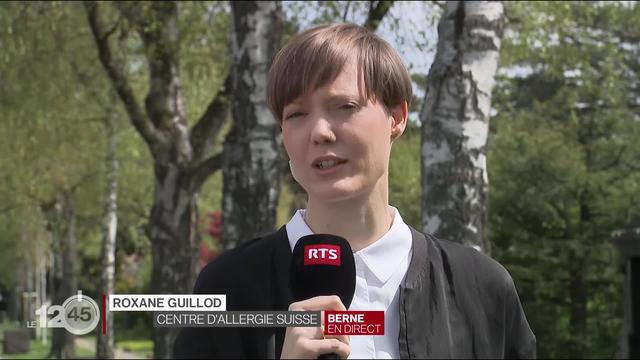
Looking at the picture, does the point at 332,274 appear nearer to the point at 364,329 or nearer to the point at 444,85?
the point at 364,329

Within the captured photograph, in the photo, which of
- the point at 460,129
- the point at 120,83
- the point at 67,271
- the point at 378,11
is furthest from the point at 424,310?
the point at 67,271

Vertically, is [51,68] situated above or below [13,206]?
above

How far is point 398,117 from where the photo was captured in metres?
2.21

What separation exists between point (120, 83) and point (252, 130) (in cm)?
618

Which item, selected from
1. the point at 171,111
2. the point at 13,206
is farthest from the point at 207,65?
the point at 13,206

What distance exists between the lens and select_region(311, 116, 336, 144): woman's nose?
2.02 meters

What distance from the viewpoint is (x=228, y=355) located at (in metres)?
2.06

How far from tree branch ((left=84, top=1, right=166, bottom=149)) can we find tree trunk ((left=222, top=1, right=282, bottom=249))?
5.22m

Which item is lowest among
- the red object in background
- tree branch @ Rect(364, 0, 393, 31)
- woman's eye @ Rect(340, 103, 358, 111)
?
the red object in background

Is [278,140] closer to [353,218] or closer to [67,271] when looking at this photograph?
[353,218]

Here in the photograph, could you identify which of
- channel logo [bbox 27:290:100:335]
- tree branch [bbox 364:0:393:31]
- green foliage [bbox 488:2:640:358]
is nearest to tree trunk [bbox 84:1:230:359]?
tree branch [bbox 364:0:393:31]

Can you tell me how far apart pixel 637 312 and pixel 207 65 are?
7.44 m

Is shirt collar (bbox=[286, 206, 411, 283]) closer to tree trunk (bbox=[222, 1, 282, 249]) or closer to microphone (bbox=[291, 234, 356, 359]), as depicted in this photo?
microphone (bbox=[291, 234, 356, 359])

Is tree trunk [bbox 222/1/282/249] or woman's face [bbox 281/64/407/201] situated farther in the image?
tree trunk [bbox 222/1/282/249]
